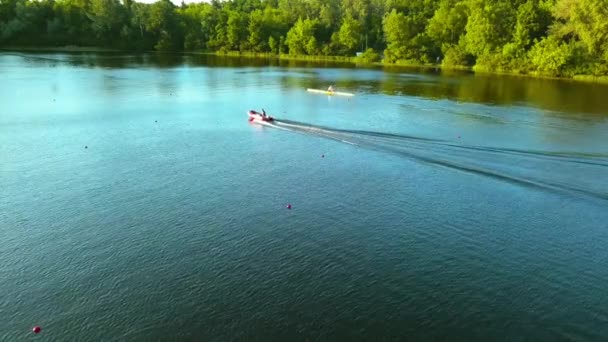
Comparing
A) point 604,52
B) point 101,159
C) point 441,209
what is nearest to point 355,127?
point 441,209

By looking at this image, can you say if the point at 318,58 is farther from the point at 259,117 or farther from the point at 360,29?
the point at 259,117

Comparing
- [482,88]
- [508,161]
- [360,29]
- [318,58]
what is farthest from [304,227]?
[360,29]

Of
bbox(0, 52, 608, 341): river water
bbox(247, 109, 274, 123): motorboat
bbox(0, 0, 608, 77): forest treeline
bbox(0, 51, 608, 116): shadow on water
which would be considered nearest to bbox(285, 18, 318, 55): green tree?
bbox(0, 0, 608, 77): forest treeline

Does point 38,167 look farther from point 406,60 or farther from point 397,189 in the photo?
point 406,60

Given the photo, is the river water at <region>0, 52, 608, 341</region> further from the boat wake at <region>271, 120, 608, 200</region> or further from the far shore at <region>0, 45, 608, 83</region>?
the far shore at <region>0, 45, 608, 83</region>

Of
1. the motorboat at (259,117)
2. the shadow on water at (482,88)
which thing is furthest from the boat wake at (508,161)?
the shadow on water at (482,88)

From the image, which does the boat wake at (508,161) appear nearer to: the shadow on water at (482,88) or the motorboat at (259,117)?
the motorboat at (259,117)

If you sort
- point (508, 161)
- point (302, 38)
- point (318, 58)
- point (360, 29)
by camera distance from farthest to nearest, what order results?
point (302, 38)
point (318, 58)
point (360, 29)
point (508, 161)
